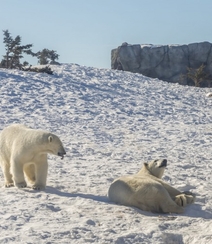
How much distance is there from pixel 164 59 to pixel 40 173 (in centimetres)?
3125

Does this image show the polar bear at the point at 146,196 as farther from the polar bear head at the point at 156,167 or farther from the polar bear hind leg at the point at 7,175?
the polar bear hind leg at the point at 7,175

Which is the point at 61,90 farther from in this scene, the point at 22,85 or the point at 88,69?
the point at 88,69

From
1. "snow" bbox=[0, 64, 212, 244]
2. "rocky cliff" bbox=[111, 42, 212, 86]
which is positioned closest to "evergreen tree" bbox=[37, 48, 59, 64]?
"rocky cliff" bbox=[111, 42, 212, 86]

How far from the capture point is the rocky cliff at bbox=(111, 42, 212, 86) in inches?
1500

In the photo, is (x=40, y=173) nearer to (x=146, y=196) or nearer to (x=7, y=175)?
(x=7, y=175)

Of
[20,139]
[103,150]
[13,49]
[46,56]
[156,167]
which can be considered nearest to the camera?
[20,139]

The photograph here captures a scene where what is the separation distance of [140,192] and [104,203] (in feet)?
1.72

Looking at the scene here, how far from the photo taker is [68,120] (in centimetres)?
1577

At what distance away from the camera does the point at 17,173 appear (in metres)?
7.85

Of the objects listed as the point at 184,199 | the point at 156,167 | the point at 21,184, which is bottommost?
the point at 21,184

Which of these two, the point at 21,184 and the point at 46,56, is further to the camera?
the point at 46,56

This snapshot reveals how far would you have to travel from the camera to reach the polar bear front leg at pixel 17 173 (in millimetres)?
7855

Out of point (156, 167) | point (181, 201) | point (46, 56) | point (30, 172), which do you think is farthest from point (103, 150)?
point (46, 56)

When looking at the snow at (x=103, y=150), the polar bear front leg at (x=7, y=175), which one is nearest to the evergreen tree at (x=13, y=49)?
the snow at (x=103, y=150)
